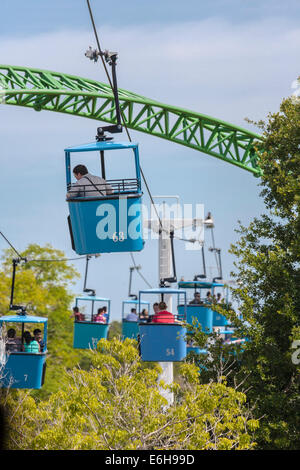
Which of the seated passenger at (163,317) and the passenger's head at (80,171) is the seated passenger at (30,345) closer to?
the seated passenger at (163,317)

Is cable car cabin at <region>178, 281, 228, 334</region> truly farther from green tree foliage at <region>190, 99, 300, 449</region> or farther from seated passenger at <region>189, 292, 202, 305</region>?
green tree foliage at <region>190, 99, 300, 449</region>

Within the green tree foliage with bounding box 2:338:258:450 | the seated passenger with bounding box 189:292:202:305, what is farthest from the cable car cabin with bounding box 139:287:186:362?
the seated passenger with bounding box 189:292:202:305

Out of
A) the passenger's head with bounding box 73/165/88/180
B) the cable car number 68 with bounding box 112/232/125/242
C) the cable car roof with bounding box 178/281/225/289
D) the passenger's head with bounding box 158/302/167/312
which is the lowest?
the cable car number 68 with bounding box 112/232/125/242

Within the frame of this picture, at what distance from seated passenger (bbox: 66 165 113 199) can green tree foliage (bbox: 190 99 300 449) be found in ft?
12.9

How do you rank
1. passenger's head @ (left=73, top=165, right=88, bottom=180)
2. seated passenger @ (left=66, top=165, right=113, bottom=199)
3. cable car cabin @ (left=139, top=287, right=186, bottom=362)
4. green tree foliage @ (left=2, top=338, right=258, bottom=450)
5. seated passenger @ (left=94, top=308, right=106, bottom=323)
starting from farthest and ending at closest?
1. seated passenger @ (left=94, top=308, right=106, bottom=323)
2. cable car cabin @ (left=139, top=287, right=186, bottom=362)
3. passenger's head @ (left=73, top=165, right=88, bottom=180)
4. seated passenger @ (left=66, top=165, right=113, bottom=199)
5. green tree foliage @ (left=2, top=338, right=258, bottom=450)

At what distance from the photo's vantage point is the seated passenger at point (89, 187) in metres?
13.9

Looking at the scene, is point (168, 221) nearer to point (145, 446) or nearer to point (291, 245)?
point (291, 245)

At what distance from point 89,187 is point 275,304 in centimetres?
458

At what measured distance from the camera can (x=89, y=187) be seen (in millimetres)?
13953

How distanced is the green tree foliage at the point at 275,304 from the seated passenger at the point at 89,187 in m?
3.93

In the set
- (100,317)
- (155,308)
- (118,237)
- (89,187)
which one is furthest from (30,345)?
(89,187)

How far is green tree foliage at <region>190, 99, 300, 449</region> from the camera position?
52.1 ft

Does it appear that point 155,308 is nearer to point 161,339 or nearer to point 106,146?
point 161,339
